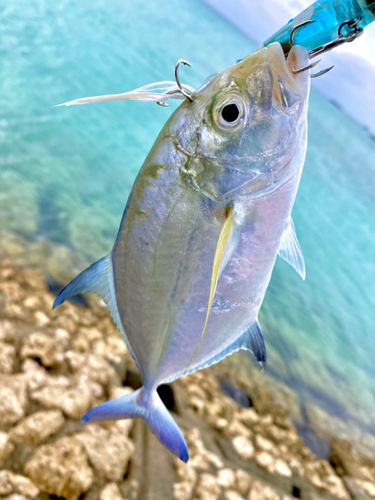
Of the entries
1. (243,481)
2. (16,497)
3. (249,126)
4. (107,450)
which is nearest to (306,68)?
(249,126)

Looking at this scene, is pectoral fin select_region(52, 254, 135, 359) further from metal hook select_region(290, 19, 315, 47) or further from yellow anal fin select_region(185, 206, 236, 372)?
metal hook select_region(290, 19, 315, 47)

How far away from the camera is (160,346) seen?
51.9 inches

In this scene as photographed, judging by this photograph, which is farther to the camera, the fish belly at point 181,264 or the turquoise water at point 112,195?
the turquoise water at point 112,195

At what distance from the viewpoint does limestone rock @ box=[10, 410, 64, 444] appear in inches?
87.0

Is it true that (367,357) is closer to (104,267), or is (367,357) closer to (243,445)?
(243,445)

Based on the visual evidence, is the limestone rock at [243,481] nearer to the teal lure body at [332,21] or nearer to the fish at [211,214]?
the fish at [211,214]

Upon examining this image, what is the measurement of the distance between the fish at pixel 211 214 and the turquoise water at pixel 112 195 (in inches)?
147

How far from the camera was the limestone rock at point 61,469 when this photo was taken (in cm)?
206

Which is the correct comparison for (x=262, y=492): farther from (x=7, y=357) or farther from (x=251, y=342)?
(x=7, y=357)

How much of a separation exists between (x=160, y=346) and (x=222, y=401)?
251cm

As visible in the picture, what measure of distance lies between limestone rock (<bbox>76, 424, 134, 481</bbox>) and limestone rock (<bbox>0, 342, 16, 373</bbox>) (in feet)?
2.26

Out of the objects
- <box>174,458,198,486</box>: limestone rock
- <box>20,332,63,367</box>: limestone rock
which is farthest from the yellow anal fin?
<box>20,332,63,367</box>: limestone rock

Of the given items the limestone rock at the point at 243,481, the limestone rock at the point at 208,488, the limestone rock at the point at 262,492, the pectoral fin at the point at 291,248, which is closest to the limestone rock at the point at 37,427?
the limestone rock at the point at 208,488

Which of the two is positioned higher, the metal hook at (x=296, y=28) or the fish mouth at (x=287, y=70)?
the metal hook at (x=296, y=28)
